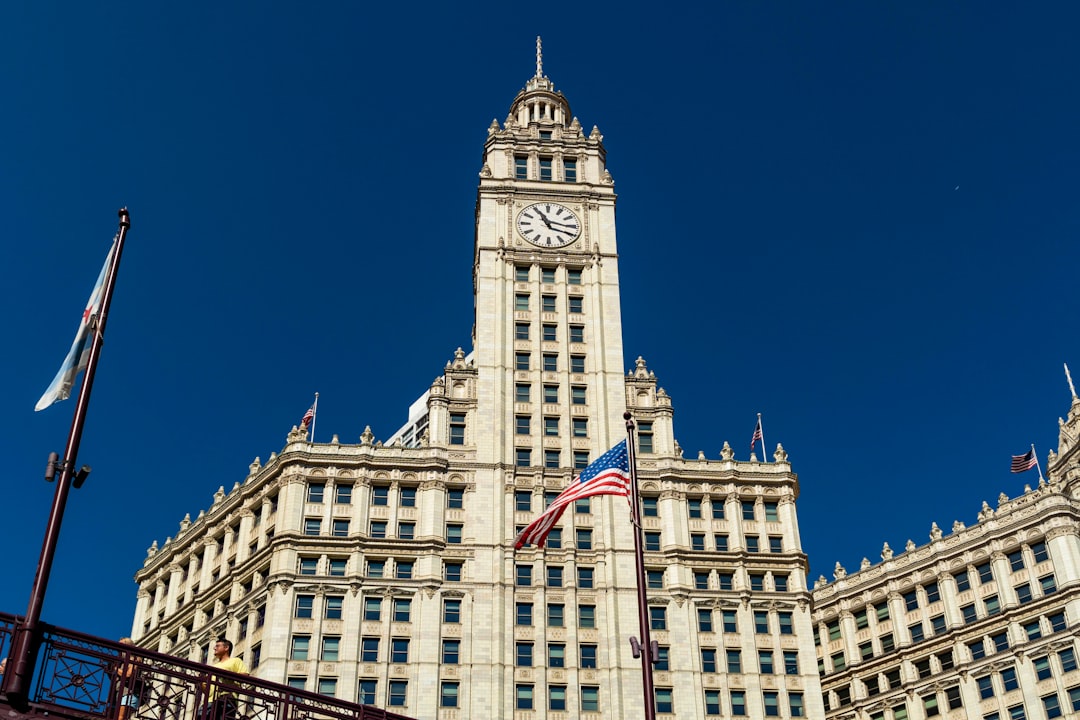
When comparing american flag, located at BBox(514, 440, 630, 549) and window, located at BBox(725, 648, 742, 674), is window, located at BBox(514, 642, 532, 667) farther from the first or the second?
american flag, located at BBox(514, 440, 630, 549)

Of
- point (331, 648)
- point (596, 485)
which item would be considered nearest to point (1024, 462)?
point (331, 648)

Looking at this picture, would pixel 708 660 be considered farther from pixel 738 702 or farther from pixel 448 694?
pixel 448 694

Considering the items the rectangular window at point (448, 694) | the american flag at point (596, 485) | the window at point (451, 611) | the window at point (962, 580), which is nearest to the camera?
the american flag at point (596, 485)

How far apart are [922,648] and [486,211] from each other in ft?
165

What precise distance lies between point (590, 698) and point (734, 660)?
10.5 metres

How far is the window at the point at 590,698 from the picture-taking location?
8344cm

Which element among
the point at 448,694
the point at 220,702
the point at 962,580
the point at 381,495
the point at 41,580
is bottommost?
the point at 220,702

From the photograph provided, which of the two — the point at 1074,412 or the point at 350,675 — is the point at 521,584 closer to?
the point at 350,675

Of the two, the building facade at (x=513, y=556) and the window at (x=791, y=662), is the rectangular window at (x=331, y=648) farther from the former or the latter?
the window at (x=791, y=662)

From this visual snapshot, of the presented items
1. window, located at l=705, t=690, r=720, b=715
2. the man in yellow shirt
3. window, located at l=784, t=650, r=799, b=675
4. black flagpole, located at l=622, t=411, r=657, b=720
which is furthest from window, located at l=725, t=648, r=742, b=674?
the man in yellow shirt

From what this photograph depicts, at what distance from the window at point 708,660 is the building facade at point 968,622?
1024 inches

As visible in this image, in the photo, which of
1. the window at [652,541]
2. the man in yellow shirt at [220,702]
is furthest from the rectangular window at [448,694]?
the man in yellow shirt at [220,702]

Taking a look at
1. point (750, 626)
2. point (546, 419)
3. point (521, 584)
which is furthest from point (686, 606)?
point (546, 419)

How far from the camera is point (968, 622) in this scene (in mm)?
103938
